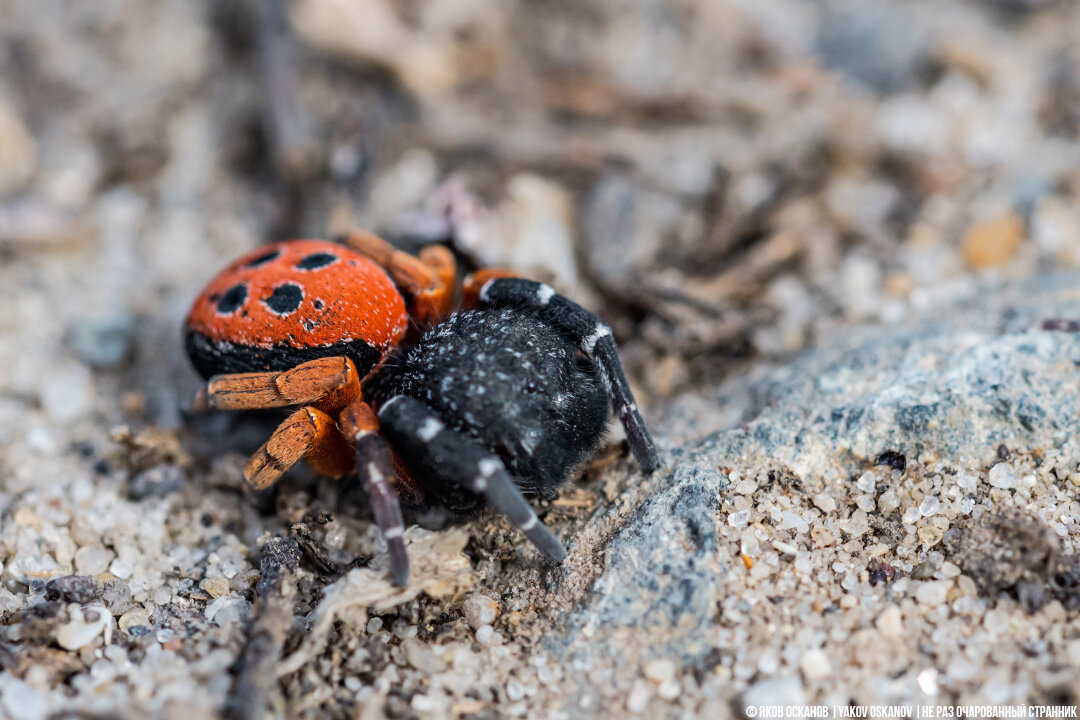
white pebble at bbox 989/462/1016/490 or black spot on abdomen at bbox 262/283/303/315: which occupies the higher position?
white pebble at bbox 989/462/1016/490

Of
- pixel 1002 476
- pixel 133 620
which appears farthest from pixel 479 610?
pixel 1002 476

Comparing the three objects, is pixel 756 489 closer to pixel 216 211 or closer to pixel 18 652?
pixel 18 652

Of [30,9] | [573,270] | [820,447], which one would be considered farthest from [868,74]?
[30,9]

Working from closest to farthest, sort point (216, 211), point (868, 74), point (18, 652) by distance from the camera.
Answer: point (18, 652)
point (216, 211)
point (868, 74)

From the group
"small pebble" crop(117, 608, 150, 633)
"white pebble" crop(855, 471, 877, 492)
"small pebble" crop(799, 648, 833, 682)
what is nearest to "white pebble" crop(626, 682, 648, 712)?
"small pebble" crop(799, 648, 833, 682)

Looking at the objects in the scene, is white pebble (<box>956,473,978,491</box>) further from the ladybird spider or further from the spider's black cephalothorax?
the spider's black cephalothorax

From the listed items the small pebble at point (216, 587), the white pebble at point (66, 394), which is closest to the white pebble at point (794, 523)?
the small pebble at point (216, 587)

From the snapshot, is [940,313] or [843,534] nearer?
[843,534]
